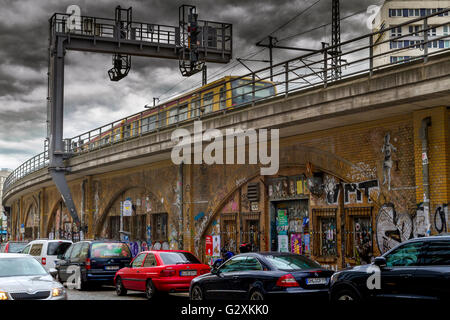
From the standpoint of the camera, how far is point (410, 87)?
557 inches

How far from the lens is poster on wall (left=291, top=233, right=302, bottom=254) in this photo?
784 inches

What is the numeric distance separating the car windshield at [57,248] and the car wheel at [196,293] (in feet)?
35.6

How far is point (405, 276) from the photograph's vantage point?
386 inches

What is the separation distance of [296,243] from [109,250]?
6.23 meters

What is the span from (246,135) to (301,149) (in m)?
1.90

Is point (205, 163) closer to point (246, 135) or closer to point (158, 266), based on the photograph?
point (246, 135)

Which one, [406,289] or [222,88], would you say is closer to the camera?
[406,289]

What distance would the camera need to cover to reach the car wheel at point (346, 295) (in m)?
10.6

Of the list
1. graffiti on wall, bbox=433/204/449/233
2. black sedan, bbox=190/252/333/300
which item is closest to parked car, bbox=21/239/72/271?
black sedan, bbox=190/252/333/300

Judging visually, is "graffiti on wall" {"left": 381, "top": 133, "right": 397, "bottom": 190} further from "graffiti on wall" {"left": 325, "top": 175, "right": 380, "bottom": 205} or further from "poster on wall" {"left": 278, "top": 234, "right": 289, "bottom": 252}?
"poster on wall" {"left": 278, "top": 234, "right": 289, "bottom": 252}

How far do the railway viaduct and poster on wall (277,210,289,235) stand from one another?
12 centimetres

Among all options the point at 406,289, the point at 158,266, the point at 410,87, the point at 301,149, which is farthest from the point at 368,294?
the point at 301,149

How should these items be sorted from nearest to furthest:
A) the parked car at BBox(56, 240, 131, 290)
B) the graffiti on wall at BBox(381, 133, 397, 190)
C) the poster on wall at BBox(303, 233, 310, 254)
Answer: the graffiti on wall at BBox(381, 133, 397, 190) → the poster on wall at BBox(303, 233, 310, 254) → the parked car at BBox(56, 240, 131, 290)

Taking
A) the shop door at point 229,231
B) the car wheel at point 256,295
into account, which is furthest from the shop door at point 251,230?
the car wheel at point 256,295
